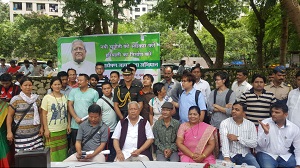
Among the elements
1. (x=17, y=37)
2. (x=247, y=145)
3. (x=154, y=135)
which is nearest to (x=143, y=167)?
(x=154, y=135)

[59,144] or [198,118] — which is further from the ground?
[198,118]

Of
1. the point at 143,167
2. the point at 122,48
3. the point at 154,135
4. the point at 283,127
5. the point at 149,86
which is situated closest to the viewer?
the point at 143,167

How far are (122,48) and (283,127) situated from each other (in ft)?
14.2

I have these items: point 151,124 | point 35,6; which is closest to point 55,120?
point 151,124

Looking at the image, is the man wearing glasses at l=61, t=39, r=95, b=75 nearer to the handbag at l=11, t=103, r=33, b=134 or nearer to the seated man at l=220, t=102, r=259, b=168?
the handbag at l=11, t=103, r=33, b=134

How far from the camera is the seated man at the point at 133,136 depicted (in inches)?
183

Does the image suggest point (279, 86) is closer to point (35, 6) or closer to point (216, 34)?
point (216, 34)

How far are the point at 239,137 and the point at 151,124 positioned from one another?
145cm

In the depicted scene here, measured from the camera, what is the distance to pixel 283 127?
448cm

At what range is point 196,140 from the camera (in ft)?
14.8

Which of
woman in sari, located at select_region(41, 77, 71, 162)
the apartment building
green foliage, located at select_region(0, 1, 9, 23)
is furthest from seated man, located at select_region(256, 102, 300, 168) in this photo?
the apartment building

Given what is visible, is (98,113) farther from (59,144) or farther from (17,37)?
(17,37)

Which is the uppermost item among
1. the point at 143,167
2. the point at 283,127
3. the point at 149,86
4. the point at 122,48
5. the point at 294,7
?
the point at 294,7

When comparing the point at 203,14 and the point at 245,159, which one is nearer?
the point at 245,159
